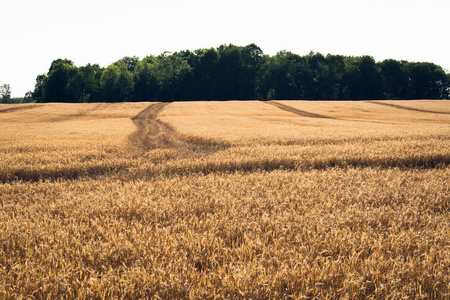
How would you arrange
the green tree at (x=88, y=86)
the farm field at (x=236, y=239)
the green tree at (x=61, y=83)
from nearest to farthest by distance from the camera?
the farm field at (x=236, y=239) → the green tree at (x=61, y=83) → the green tree at (x=88, y=86)

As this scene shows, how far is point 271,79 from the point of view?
9600 cm

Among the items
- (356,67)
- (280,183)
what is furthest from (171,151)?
(356,67)

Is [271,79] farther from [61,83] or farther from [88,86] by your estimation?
[61,83]

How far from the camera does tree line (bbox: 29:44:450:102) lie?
91.9 m

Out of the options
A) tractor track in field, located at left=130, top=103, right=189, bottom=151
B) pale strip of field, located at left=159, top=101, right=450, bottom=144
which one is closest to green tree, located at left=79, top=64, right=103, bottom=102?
pale strip of field, located at left=159, top=101, right=450, bottom=144

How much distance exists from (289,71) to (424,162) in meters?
90.9

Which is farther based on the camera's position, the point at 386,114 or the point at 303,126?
the point at 386,114

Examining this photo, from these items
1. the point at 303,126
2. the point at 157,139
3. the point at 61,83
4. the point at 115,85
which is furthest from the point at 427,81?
the point at 61,83

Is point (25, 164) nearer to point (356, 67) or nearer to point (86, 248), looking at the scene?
point (86, 248)

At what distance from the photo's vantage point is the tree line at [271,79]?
9188cm

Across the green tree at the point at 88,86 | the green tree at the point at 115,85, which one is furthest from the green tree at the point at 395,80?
the green tree at the point at 88,86

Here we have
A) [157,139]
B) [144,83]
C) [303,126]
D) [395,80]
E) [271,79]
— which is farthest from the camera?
[395,80]

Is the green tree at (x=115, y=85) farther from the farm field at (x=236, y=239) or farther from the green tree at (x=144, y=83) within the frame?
the farm field at (x=236, y=239)

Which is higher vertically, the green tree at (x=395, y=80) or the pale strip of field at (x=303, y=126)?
the green tree at (x=395, y=80)
